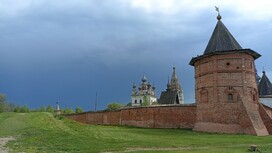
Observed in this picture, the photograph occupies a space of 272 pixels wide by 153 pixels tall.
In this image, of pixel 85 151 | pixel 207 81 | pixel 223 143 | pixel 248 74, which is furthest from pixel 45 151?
pixel 248 74

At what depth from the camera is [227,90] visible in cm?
2794

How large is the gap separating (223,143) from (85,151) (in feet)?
29.2

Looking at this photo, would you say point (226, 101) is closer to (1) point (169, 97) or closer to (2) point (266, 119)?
(2) point (266, 119)

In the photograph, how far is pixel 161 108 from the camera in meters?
32.0

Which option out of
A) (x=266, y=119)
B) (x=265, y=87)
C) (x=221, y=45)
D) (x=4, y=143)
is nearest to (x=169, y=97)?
(x=265, y=87)

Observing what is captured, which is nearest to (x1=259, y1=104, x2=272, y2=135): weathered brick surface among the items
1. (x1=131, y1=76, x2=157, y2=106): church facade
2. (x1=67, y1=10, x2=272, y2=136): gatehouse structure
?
(x1=67, y1=10, x2=272, y2=136): gatehouse structure

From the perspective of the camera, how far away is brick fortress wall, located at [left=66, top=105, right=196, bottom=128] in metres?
30.7

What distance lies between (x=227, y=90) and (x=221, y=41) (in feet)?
15.7

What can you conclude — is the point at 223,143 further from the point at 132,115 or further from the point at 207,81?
the point at 132,115

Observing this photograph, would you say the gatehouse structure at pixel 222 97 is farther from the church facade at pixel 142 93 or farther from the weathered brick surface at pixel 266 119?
the church facade at pixel 142 93

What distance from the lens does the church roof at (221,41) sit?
95.1 ft

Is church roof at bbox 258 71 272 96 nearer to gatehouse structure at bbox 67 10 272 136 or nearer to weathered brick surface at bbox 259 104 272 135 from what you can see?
gatehouse structure at bbox 67 10 272 136

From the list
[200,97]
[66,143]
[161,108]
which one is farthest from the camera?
[161,108]

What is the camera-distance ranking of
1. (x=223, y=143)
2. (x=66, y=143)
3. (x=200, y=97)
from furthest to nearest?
1. (x=200, y=97)
2. (x=223, y=143)
3. (x=66, y=143)
